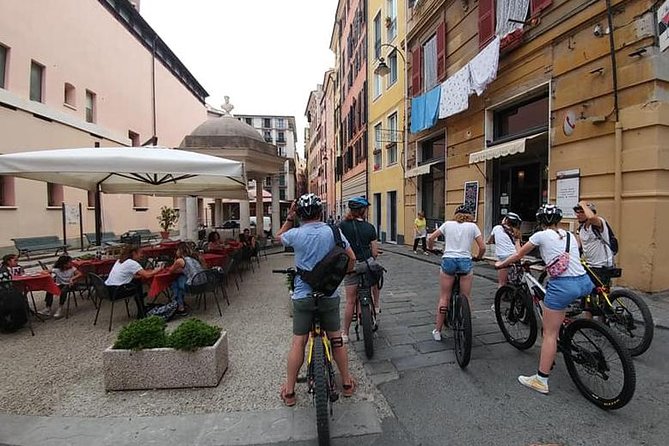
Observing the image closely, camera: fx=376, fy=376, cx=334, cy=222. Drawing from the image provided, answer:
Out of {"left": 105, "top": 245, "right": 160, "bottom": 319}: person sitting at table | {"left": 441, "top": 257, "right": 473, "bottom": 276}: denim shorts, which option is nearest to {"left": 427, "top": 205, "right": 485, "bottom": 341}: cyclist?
{"left": 441, "top": 257, "right": 473, "bottom": 276}: denim shorts

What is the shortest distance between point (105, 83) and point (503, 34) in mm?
20352

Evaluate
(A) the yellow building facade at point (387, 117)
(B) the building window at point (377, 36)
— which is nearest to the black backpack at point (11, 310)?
(A) the yellow building facade at point (387, 117)

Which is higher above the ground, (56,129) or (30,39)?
(30,39)

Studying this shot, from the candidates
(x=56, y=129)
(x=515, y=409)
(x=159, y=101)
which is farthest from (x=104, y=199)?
(x=515, y=409)

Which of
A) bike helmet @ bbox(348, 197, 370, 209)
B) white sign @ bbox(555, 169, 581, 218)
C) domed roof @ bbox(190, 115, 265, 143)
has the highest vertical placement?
domed roof @ bbox(190, 115, 265, 143)

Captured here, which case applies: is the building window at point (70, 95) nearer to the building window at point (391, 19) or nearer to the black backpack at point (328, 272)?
the building window at point (391, 19)

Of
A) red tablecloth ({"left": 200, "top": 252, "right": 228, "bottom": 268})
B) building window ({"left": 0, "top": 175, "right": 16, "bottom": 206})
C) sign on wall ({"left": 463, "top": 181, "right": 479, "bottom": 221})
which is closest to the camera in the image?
red tablecloth ({"left": 200, "top": 252, "right": 228, "bottom": 268})

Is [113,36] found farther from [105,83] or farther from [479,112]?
[479,112]

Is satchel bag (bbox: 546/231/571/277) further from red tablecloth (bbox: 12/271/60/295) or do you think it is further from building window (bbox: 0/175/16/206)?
building window (bbox: 0/175/16/206)

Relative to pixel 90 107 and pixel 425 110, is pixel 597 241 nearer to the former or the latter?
pixel 425 110

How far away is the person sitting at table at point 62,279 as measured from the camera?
5938 mm

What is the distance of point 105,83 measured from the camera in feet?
67.1

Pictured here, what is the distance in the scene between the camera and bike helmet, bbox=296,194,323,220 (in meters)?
3.00

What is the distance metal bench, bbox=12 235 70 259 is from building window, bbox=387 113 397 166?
12.6 m
